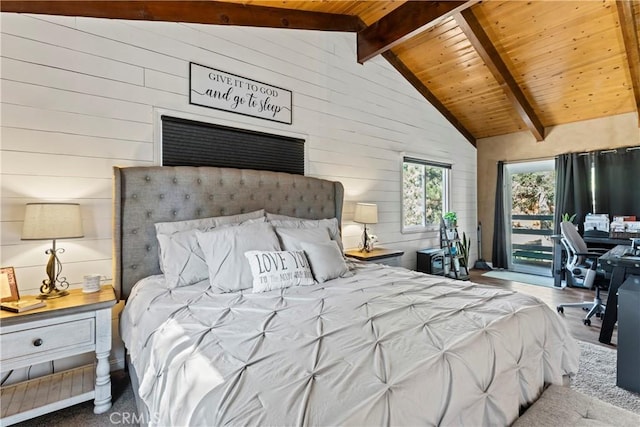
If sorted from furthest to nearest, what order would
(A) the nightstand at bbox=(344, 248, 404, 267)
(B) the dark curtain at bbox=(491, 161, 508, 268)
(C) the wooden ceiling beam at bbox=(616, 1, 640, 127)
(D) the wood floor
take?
(B) the dark curtain at bbox=(491, 161, 508, 268) → (A) the nightstand at bbox=(344, 248, 404, 267) → (C) the wooden ceiling beam at bbox=(616, 1, 640, 127) → (D) the wood floor

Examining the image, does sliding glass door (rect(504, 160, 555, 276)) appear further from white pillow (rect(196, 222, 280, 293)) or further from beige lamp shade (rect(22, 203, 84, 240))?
beige lamp shade (rect(22, 203, 84, 240))

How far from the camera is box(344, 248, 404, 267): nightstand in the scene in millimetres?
3371

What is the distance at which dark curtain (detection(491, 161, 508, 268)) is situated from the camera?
5.77 m

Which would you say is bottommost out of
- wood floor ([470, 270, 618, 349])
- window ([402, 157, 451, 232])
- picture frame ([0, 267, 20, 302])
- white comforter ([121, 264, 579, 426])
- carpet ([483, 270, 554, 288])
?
wood floor ([470, 270, 618, 349])

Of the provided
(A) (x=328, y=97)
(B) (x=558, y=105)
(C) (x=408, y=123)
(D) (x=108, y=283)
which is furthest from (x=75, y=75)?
(B) (x=558, y=105)

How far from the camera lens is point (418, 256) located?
470 centimetres

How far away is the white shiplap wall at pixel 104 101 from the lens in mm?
1951

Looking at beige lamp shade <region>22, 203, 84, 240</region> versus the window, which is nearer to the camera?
beige lamp shade <region>22, 203, 84, 240</region>

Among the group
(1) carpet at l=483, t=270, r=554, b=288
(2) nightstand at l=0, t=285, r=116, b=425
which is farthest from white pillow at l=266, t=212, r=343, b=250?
(1) carpet at l=483, t=270, r=554, b=288

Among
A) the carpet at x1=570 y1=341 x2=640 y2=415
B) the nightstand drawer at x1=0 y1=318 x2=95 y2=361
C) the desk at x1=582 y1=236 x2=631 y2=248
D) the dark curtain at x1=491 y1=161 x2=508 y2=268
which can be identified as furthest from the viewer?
the dark curtain at x1=491 y1=161 x2=508 y2=268

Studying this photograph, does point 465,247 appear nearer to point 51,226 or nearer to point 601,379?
point 601,379

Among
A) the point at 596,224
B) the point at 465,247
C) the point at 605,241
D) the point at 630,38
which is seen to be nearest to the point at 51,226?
the point at 630,38

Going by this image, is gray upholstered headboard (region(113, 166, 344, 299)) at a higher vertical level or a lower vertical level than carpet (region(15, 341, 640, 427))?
higher

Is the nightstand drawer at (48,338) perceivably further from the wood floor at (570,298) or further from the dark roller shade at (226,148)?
the wood floor at (570,298)
